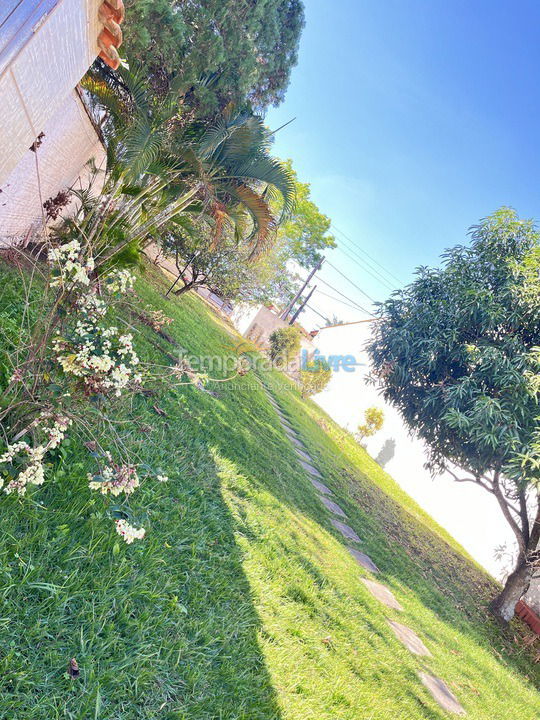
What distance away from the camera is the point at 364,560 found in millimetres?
4977

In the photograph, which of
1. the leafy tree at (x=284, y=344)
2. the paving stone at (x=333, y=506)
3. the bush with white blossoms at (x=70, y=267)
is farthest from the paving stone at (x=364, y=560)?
the leafy tree at (x=284, y=344)

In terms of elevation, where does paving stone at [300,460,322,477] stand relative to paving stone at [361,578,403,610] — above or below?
above

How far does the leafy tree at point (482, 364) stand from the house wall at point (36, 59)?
656 cm

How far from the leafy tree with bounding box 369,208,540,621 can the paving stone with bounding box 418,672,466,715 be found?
337 cm

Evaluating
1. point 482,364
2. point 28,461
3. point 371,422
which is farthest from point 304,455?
point 371,422

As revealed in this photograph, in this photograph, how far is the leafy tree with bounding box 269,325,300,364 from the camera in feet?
59.2

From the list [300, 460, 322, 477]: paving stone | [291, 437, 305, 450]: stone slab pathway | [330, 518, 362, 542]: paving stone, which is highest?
[291, 437, 305, 450]: stone slab pathway

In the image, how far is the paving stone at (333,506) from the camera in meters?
5.76

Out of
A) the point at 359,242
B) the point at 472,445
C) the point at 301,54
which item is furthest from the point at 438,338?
the point at 359,242

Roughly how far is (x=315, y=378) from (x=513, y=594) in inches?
Result: 404

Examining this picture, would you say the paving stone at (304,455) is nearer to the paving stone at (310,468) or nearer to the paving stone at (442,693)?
the paving stone at (310,468)

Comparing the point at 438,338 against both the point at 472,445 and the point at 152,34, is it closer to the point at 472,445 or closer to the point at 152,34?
the point at 472,445

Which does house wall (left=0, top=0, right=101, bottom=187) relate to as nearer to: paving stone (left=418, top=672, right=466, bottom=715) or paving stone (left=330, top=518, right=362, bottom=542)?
paving stone (left=418, top=672, right=466, bottom=715)

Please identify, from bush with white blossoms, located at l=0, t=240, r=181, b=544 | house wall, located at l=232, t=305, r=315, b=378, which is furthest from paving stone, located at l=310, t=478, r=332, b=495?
house wall, located at l=232, t=305, r=315, b=378
